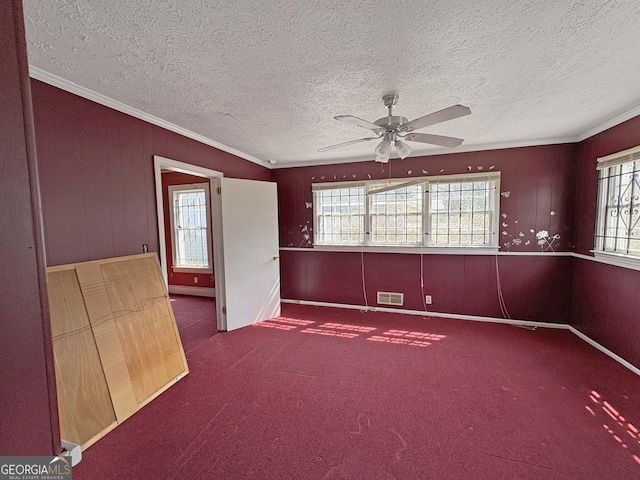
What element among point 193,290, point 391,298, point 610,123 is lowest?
point 193,290

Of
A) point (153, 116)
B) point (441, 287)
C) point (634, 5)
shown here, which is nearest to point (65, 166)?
point (153, 116)

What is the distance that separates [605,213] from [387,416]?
3.10 meters

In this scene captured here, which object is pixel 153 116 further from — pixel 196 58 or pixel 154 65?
pixel 196 58

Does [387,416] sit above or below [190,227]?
below

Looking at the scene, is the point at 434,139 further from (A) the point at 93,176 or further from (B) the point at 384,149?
(A) the point at 93,176

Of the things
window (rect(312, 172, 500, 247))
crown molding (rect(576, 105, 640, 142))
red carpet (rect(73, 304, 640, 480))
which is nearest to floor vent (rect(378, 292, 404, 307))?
window (rect(312, 172, 500, 247))

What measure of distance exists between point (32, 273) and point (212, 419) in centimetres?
200

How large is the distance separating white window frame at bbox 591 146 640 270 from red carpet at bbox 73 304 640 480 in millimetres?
970

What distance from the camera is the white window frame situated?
2463mm

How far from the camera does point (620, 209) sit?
2.72 m

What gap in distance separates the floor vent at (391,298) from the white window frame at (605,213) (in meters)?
2.22

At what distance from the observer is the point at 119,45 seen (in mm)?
1522

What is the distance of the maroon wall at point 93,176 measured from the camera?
1869 millimetres

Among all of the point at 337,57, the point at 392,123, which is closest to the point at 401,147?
the point at 392,123
